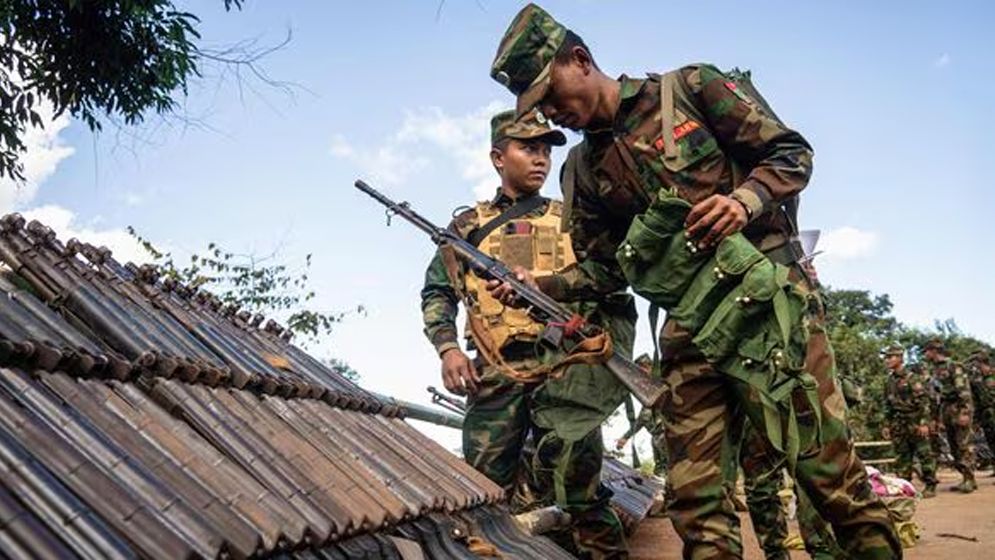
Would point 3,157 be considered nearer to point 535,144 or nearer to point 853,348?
point 535,144

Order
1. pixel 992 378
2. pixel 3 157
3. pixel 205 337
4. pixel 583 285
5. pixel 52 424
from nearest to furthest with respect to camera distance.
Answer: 1. pixel 52 424
2. pixel 205 337
3. pixel 583 285
4. pixel 3 157
5. pixel 992 378

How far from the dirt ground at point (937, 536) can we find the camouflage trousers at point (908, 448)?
8.42 feet

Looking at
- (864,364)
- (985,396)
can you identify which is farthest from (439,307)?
(864,364)

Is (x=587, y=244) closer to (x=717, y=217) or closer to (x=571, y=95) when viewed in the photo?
(x=571, y=95)

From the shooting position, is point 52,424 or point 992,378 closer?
point 52,424

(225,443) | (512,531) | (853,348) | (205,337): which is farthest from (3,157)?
(853,348)

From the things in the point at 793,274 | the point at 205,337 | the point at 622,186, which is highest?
the point at 622,186

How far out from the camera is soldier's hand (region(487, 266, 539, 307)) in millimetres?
A: 4090

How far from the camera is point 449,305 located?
5.17 meters

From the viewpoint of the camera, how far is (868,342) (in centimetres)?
3128

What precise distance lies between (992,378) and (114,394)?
17851 millimetres

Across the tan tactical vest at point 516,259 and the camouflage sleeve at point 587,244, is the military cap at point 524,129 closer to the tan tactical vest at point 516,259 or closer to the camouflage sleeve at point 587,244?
the tan tactical vest at point 516,259

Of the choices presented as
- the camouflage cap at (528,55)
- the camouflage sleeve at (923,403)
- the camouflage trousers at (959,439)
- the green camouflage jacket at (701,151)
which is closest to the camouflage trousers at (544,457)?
the green camouflage jacket at (701,151)

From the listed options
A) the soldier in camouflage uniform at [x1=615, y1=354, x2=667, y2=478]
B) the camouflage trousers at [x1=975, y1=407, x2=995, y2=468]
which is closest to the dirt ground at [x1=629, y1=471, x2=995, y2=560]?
the soldier in camouflage uniform at [x1=615, y1=354, x2=667, y2=478]
